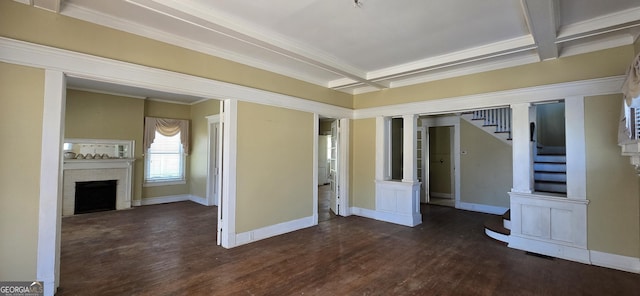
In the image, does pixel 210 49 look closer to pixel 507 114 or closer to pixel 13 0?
pixel 13 0

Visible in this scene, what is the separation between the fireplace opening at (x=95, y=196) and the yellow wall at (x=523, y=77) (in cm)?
652

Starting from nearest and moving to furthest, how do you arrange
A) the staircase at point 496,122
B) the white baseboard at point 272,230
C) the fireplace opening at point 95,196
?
the white baseboard at point 272,230, the fireplace opening at point 95,196, the staircase at point 496,122

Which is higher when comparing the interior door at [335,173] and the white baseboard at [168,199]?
the interior door at [335,173]

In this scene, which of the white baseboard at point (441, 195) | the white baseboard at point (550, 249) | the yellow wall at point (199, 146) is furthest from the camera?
the white baseboard at point (441, 195)

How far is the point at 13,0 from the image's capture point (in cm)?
245

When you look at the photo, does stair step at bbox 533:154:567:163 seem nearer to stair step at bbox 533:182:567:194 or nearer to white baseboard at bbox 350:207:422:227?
stair step at bbox 533:182:567:194

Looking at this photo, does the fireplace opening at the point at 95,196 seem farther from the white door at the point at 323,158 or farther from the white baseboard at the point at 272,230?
the white door at the point at 323,158

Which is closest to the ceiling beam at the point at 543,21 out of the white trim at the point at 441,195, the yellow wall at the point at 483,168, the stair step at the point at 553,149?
the yellow wall at the point at 483,168

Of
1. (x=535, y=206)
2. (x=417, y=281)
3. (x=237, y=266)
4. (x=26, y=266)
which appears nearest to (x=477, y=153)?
(x=535, y=206)

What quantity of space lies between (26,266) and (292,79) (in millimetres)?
3945

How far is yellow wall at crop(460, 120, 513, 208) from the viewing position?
244 inches

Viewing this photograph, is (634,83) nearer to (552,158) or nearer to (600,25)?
(600,25)

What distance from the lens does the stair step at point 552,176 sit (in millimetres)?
4911

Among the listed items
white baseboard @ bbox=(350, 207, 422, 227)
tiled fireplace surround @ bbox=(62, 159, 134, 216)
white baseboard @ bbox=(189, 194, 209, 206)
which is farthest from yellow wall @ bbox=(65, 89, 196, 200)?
white baseboard @ bbox=(350, 207, 422, 227)
